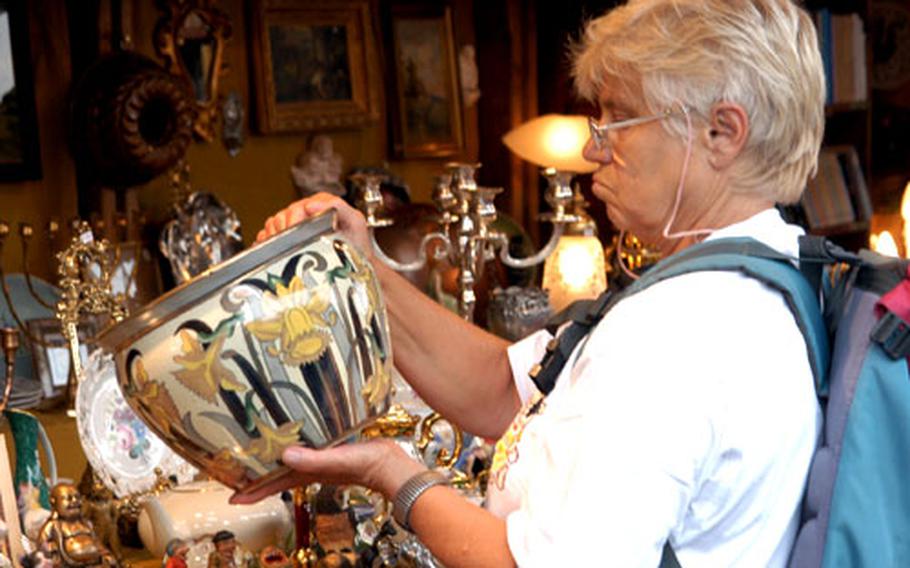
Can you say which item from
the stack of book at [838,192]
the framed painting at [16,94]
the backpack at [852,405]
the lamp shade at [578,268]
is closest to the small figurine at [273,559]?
the backpack at [852,405]

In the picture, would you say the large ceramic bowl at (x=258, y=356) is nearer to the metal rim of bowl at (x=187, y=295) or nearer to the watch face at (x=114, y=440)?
the metal rim of bowl at (x=187, y=295)

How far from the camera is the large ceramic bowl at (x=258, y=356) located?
127cm

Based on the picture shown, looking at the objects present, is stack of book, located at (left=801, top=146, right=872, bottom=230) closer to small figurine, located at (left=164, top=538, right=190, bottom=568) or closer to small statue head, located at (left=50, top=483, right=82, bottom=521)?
small figurine, located at (left=164, top=538, right=190, bottom=568)

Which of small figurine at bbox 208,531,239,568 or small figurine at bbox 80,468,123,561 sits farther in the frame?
small figurine at bbox 80,468,123,561

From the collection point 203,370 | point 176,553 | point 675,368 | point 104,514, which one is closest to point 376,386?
point 203,370

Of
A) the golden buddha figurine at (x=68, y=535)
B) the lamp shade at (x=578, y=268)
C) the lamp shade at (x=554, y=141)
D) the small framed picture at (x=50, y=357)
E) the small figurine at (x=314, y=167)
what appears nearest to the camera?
the golden buddha figurine at (x=68, y=535)

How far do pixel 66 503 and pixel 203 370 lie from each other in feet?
1.43

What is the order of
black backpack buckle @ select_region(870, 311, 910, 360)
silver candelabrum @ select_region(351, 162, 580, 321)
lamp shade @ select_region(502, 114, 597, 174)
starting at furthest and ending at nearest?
1. lamp shade @ select_region(502, 114, 597, 174)
2. silver candelabrum @ select_region(351, 162, 580, 321)
3. black backpack buckle @ select_region(870, 311, 910, 360)

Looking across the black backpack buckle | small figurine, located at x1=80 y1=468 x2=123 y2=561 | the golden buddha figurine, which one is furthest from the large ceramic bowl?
small figurine, located at x1=80 y1=468 x2=123 y2=561

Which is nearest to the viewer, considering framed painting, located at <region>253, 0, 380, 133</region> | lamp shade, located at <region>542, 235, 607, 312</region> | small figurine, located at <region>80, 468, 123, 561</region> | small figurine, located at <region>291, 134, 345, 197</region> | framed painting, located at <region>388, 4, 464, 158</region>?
small figurine, located at <region>80, 468, 123, 561</region>

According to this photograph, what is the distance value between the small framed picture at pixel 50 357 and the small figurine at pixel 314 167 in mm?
1569

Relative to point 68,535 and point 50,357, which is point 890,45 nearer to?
point 50,357

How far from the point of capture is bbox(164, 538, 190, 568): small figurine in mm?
1740

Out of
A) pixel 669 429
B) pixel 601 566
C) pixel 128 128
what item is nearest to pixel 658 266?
pixel 669 429
